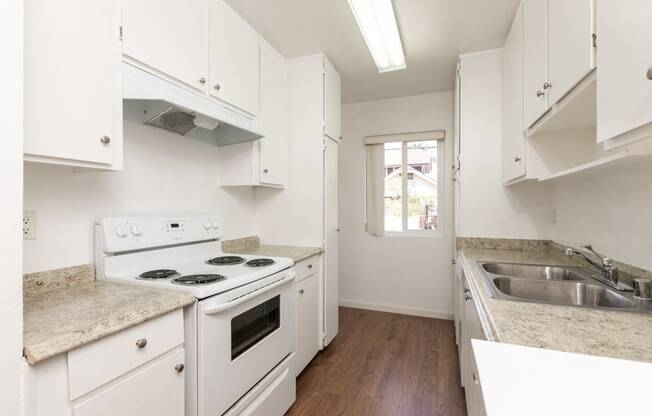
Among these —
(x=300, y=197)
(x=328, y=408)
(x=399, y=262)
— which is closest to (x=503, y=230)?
(x=399, y=262)

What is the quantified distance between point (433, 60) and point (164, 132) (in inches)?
87.5

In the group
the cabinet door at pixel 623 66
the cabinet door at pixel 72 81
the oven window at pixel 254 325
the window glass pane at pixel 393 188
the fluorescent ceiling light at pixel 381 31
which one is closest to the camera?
the cabinet door at pixel 623 66

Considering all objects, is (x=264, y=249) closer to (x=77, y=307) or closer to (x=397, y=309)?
(x=77, y=307)

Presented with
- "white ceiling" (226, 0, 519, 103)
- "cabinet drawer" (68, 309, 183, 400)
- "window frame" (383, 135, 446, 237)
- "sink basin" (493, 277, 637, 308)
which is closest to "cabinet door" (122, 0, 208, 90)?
"white ceiling" (226, 0, 519, 103)

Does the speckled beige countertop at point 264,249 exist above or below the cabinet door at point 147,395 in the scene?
above

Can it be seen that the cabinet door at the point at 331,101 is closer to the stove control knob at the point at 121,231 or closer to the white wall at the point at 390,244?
the white wall at the point at 390,244

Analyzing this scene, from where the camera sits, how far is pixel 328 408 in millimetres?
1845

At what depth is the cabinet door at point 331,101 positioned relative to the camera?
2484mm

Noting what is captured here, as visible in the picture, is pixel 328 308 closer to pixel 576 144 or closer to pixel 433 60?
pixel 576 144

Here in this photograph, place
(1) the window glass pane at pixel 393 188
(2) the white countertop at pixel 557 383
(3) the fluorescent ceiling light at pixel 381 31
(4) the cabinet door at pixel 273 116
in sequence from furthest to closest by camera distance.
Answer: (1) the window glass pane at pixel 393 188, (4) the cabinet door at pixel 273 116, (3) the fluorescent ceiling light at pixel 381 31, (2) the white countertop at pixel 557 383

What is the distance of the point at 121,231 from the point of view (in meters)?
1.41

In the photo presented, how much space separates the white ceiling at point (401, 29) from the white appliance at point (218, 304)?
1.43m

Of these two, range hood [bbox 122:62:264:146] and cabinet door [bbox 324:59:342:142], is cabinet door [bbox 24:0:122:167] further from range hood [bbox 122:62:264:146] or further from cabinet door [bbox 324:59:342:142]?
cabinet door [bbox 324:59:342:142]

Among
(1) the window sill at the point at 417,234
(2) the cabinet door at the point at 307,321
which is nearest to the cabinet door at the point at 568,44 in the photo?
(2) the cabinet door at the point at 307,321
